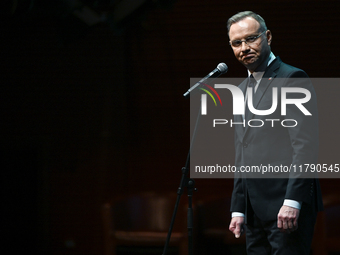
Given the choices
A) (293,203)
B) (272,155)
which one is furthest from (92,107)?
(293,203)

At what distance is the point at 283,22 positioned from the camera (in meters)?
3.50

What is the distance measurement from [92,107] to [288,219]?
2.55 meters

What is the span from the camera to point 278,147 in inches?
66.6

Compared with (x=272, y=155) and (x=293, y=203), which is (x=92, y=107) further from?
(x=293, y=203)

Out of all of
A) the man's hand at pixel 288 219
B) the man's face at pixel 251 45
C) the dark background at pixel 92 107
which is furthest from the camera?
the dark background at pixel 92 107

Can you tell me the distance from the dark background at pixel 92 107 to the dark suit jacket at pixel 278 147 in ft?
5.93

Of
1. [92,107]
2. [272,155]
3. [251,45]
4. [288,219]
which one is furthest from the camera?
[92,107]

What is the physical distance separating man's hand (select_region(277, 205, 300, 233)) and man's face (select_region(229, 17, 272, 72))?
2.21ft

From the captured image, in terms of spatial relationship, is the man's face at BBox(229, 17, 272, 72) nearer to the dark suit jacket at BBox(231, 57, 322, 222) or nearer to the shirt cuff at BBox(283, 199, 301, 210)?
the dark suit jacket at BBox(231, 57, 322, 222)

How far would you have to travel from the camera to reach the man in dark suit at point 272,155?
1591 millimetres

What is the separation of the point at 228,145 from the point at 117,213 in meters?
1.15

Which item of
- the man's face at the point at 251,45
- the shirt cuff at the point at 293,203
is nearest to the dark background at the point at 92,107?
the man's face at the point at 251,45

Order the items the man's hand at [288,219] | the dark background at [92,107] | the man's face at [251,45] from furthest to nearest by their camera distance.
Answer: the dark background at [92,107] < the man's face at [251,45] < the man's hand at [288,219]

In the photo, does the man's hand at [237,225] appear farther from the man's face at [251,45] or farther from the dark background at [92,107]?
the dark background at [92,107]
